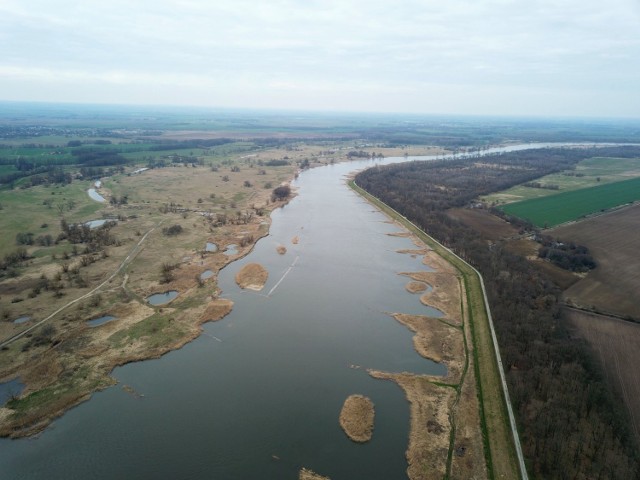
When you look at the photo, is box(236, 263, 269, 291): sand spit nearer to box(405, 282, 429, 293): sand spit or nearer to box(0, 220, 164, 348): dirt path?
box(0, 220, 164, 348): dirt path

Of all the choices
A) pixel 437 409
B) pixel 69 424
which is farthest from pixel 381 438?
pixel 69 424

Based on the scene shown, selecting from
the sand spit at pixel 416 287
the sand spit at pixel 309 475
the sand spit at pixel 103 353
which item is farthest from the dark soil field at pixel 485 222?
the sand spit at pixel 309 475

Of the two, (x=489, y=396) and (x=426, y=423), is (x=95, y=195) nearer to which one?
(x=426, y=423)

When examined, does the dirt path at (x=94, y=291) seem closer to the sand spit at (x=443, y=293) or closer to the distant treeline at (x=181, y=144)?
the sand spit at (x=443, y=293)

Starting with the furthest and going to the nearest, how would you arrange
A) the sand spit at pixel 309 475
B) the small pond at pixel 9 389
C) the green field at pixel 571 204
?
the green field at pixel 571 204 → the small pond at pixel 9 389 → the sand spit at pixel 309 475

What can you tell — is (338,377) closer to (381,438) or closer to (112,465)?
(381,438)

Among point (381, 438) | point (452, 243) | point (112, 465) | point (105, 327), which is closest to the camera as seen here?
point (112, 465)
